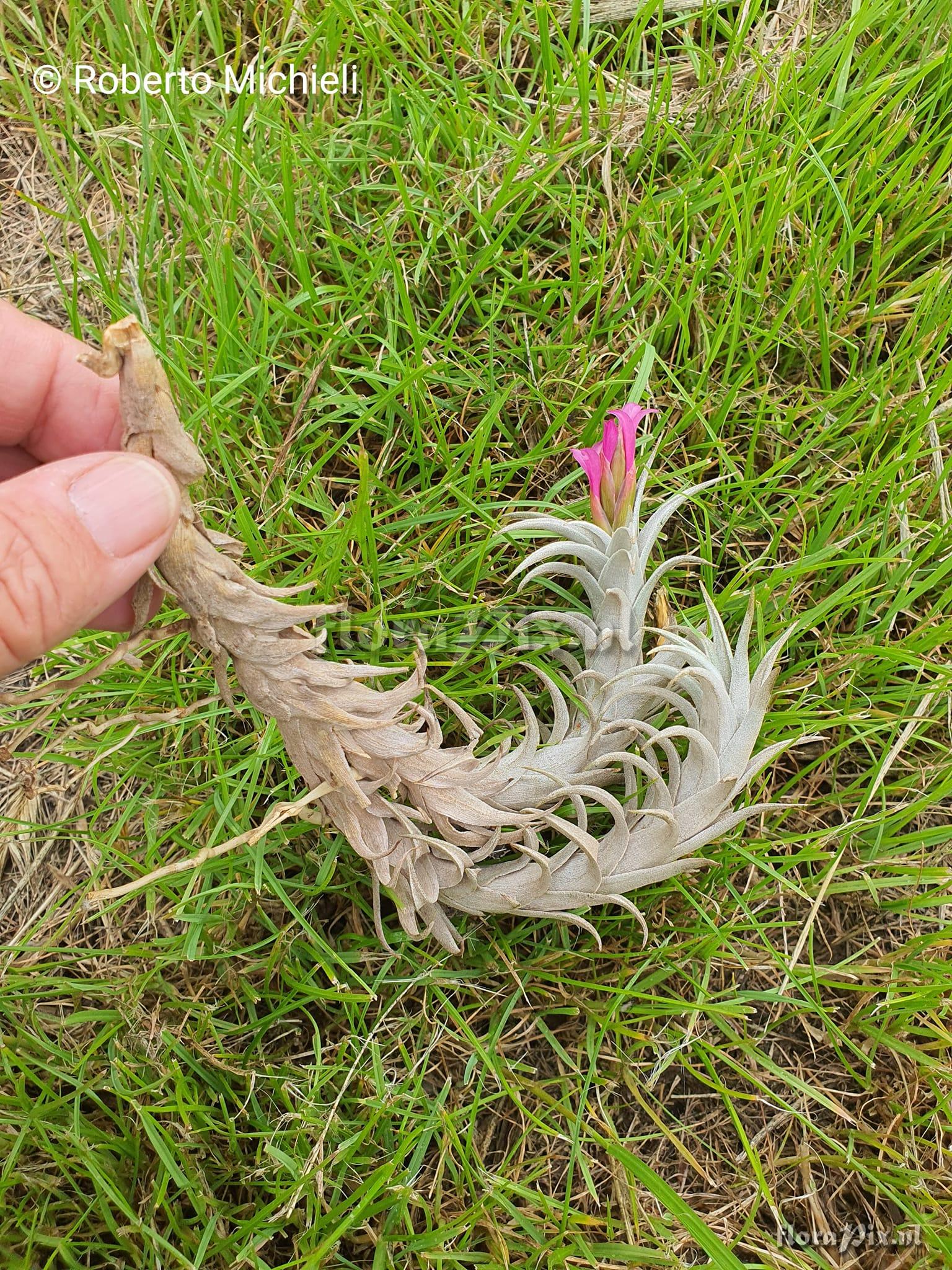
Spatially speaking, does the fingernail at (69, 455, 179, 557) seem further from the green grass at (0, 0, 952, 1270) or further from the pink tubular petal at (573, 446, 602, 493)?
the pink tubular petal at (573, 446, 602, 493)

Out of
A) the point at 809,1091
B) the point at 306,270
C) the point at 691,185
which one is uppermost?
the point at 691,185

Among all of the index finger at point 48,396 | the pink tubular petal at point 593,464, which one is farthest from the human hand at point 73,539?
the pink tubular petal at point 593,464

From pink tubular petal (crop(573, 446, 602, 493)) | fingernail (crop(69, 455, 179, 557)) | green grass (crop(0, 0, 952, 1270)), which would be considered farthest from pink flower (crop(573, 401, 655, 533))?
fingernail (crop(69, 455, 179, 557))

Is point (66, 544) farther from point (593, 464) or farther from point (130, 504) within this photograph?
point (593, 464)

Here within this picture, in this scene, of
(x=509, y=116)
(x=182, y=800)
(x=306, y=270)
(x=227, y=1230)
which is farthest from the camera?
(x=509, y=116)

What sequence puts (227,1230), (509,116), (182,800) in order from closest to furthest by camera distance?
(227,1230)
(182,800)
(509,116)

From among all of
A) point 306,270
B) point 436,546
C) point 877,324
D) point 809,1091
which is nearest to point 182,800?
point 436,546

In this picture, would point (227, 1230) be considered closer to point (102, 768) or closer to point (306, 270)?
point (102, 768)
